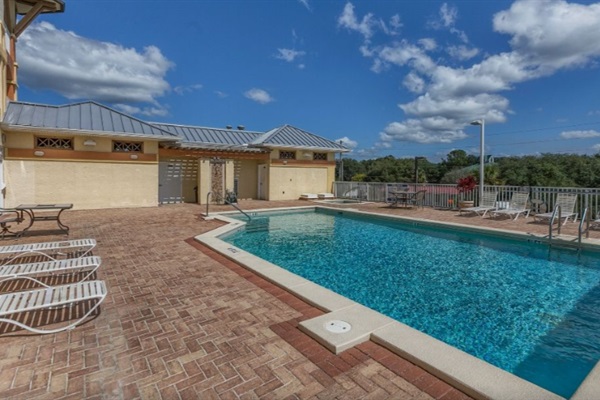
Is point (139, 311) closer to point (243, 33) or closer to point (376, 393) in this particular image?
point (376, 393)

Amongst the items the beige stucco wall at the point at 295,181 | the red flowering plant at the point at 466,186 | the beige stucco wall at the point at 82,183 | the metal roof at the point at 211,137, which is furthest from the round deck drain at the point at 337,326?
the beige stucco wall at the point at 295,181

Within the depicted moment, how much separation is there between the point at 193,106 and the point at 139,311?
32395 millimetres

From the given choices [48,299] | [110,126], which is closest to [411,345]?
[48,299]

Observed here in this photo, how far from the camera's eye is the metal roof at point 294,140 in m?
18.8

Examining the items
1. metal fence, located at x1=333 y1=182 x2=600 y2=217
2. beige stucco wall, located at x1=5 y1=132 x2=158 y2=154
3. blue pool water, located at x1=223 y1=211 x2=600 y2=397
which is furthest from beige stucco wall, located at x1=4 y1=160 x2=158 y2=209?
metal fence, located at x1=333 y1=182 x2=600 y2=217

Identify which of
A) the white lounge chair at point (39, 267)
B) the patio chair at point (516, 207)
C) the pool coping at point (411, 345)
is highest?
the patio chair at point (516, 207)

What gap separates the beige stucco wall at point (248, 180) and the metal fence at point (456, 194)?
527 cm

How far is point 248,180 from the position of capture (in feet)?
64.2

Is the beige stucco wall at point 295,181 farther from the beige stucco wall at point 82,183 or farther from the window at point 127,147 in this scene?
the window at point 127,147

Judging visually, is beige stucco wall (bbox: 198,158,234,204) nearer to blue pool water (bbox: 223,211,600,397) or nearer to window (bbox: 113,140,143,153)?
window (bbox: 113,140,143,153)

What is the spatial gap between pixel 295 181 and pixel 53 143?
12.0m

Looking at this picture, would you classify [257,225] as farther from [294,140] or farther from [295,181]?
[294,140]

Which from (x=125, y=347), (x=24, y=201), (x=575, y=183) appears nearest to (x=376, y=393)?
(x=125, y=347)

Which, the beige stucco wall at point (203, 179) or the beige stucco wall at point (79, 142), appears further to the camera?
the beige stucco wall at point (203, 179)
